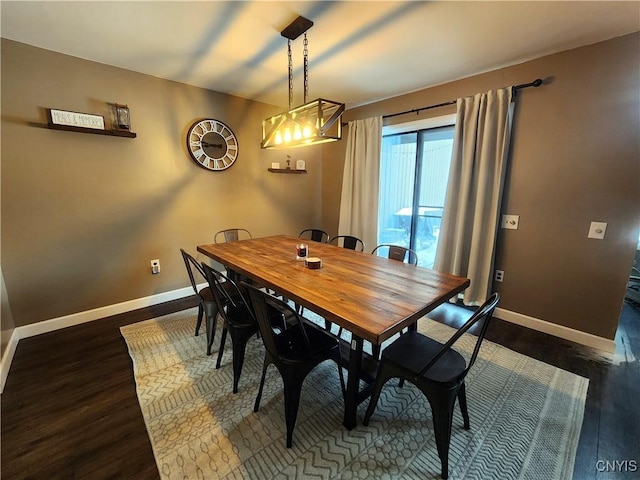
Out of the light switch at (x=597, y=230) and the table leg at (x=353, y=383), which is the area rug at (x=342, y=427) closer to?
the table leg at (x=353, y=383)

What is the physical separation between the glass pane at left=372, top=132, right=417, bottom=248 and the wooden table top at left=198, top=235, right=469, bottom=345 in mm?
1675

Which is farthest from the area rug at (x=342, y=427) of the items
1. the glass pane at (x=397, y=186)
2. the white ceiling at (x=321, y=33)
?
the white ceiling at (x=321, y=33)

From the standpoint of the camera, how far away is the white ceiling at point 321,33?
1767 millimetres

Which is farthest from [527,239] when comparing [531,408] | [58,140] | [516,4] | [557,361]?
[58,140]

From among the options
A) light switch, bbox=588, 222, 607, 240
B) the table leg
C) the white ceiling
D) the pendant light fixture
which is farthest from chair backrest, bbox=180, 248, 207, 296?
light switch, bbox=588, 222, 607, 240

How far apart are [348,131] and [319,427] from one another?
12.2 feet

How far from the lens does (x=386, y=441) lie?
1.49m

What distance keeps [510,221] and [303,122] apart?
2283mm

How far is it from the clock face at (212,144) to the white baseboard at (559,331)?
12.0 feet

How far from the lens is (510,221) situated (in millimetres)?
2738

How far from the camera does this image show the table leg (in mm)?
1464

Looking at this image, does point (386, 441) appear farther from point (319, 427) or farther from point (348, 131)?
point (348, 131)

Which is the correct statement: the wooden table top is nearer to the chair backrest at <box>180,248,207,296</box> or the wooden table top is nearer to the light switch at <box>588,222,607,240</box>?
the chair backrest at <box>180,248,207,296</box>

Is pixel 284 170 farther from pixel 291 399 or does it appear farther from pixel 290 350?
pixel 291 399
